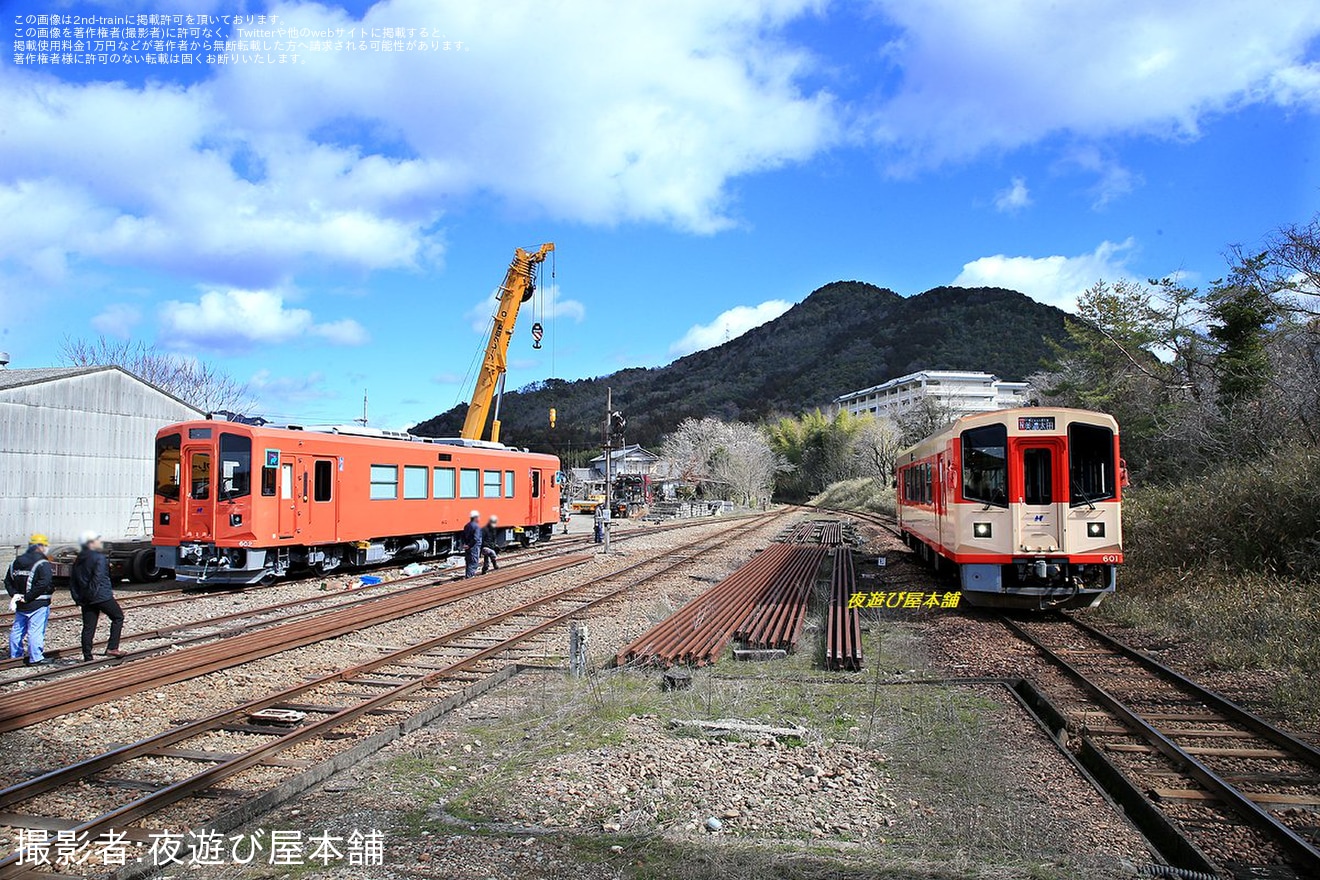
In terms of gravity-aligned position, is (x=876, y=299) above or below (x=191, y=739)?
above

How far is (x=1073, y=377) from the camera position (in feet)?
86.0

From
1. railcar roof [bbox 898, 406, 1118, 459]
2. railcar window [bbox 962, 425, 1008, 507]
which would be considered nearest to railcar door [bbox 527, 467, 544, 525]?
railcar roof [bbox 898, 406, 1118, 459]

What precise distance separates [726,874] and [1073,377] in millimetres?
25981

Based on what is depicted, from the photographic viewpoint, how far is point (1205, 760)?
18.7 ft

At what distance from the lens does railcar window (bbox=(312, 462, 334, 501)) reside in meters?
15.4

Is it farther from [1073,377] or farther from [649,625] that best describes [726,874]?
[1073,377]

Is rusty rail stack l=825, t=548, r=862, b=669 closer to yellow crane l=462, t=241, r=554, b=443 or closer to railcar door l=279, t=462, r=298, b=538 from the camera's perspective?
railcar door l=279, t=462, r=298, b=538

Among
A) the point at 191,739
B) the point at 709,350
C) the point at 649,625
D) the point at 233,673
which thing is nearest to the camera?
the point at 191,739

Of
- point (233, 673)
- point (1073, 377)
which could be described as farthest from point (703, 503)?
point (233, 673)

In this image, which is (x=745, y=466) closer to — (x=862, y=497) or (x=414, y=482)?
(x=862, y=497)

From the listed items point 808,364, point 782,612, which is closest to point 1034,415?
point 782,612

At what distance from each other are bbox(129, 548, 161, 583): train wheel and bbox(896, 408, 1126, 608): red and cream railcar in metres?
14.4

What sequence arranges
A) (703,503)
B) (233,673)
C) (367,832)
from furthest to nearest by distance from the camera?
(703,503), (233,673), (367,832)

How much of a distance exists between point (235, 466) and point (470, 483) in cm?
677
